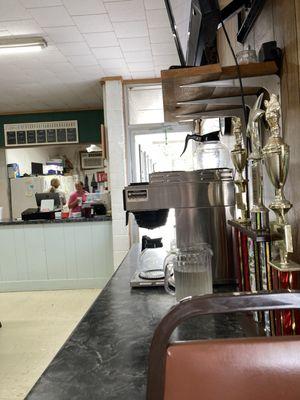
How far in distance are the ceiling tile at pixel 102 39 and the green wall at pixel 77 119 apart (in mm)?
2597

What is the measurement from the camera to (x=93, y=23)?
3.17 m

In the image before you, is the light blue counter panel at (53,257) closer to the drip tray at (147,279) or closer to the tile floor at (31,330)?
the tile floor at (31,330)

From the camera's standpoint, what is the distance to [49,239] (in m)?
4.78

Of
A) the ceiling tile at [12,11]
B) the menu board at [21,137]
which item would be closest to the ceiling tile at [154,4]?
the ceiling tile at [12,11]

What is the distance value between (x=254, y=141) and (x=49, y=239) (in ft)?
13.7

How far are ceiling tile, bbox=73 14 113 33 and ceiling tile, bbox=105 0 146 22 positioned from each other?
80mm

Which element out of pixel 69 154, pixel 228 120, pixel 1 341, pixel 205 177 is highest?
pixel 69 154

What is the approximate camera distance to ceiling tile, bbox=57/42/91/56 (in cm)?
361

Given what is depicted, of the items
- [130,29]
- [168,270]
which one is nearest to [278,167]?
[168,270]

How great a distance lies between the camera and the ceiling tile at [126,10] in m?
2.88

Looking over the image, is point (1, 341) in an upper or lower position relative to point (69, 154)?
lower

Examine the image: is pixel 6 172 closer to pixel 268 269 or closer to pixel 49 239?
pixel 49 239

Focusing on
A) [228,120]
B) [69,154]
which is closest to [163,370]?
[228,120]

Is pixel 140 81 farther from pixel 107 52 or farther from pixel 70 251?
pixel 70 251
